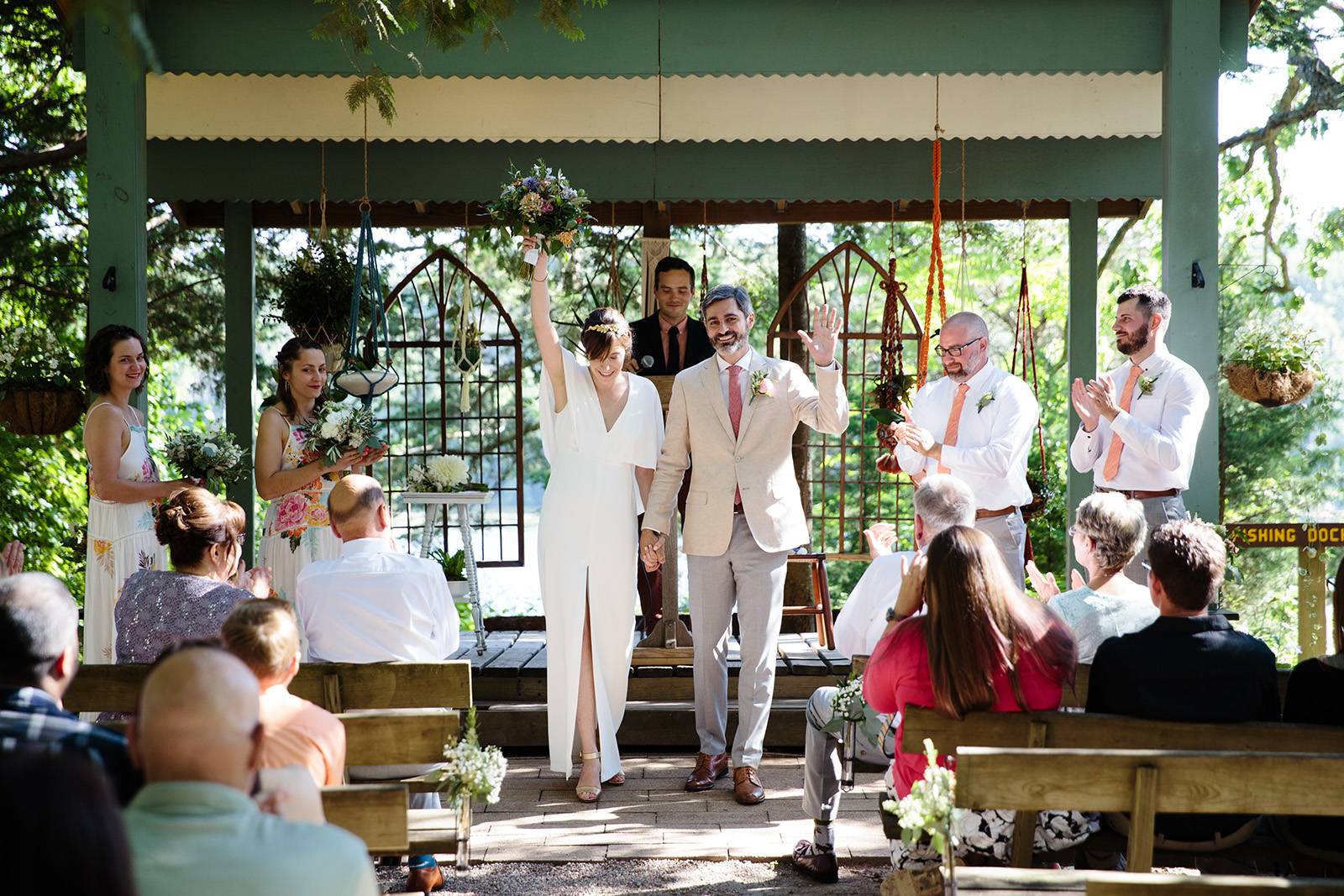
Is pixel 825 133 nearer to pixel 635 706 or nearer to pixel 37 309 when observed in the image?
pixel 635 706

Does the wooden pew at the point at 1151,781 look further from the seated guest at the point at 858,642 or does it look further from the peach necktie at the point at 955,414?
the peach necktie at the point at 955,414

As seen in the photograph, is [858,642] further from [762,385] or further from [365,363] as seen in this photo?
[365,363]

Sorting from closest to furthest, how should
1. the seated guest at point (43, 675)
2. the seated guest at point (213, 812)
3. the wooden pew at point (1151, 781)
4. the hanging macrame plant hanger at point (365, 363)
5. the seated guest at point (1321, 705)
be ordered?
1. the seated guest at point (213, 812)
2. the seated guest at point (43, 675)
3. the wooden pew at point (1151, 781)
4. the seated guest at point (1321, 705)
5. the hanging macrame plant hanger at point (365, 363)

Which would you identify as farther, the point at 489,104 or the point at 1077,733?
the point at 489,104

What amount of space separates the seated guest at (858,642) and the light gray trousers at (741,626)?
892 millimetres

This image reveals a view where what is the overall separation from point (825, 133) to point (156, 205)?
773cm

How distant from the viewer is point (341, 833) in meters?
1.90

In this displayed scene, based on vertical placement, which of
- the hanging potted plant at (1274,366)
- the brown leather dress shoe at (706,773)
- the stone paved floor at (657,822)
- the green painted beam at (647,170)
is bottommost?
the stone paved floor at (657,822)

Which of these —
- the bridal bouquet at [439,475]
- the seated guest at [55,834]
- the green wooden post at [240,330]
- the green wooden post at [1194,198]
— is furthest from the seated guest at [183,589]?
the green wooden post at [240,330]

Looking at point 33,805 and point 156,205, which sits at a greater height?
point 156,205

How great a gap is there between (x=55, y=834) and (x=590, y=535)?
3866 millimetres

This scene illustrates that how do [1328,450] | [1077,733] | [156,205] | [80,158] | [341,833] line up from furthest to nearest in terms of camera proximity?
[1328,450]
[156,205]
[80,158]
[1077,733]
[341,833]

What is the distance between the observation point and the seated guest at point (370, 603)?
13.4ft

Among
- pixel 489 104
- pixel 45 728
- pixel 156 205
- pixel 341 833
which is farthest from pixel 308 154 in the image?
pixel 341 833
